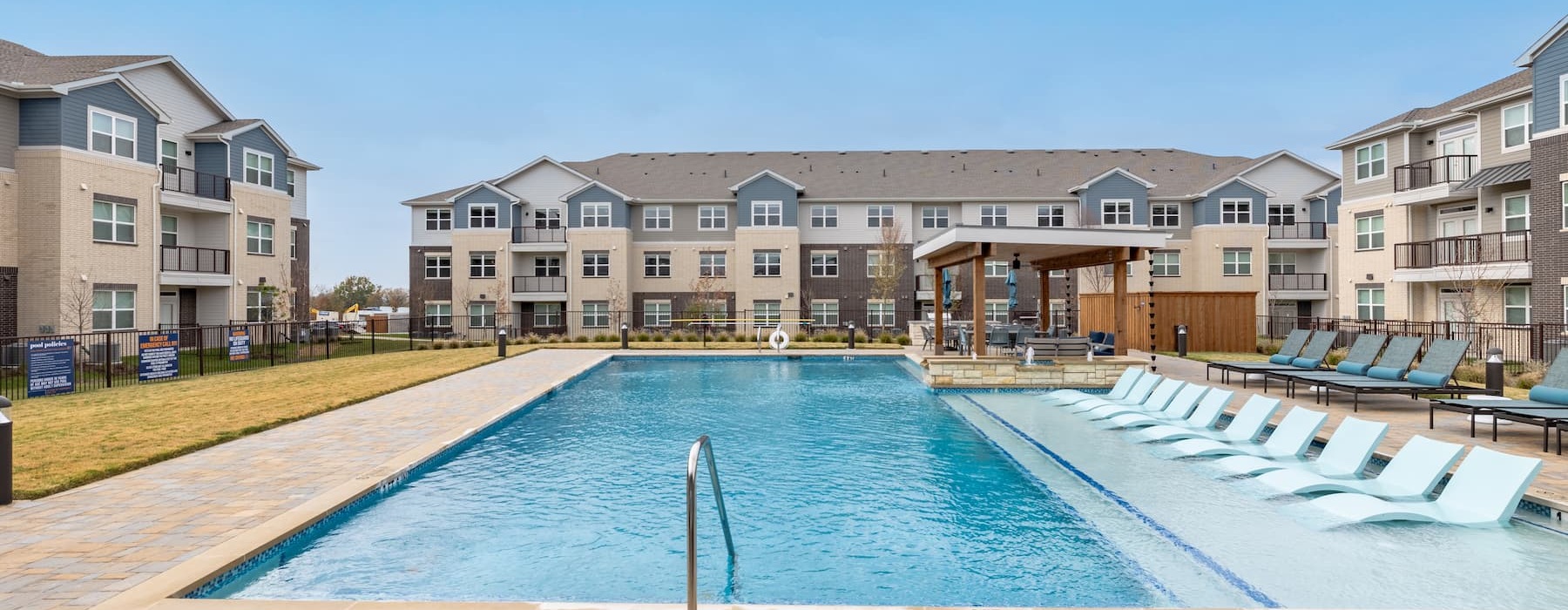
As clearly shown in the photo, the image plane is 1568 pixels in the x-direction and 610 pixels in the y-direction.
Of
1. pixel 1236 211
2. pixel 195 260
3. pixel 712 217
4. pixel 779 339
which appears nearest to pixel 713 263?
pixel 712 217

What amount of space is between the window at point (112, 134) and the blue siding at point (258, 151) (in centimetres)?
470

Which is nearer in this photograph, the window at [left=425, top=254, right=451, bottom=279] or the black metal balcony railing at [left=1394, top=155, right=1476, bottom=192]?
the black metal balcony railing at [left=1394, top=155, right=1476, bottom=192]

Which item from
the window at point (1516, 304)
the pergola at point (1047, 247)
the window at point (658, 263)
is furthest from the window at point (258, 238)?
the window at point (1516, 304)

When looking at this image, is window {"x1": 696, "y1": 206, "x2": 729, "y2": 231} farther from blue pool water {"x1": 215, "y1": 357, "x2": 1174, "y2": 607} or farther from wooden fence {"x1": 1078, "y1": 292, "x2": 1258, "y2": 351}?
blue pool water {"x1": 215, "y1": 357, "x2": 1174, "y2": 607}

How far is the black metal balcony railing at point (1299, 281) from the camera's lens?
137 ft

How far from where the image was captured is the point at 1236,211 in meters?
42.2

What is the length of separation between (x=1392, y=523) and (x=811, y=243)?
36.6m

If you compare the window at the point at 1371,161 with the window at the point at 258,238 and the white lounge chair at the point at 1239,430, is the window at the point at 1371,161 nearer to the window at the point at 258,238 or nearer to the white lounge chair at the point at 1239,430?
the white lounge chair at the point at 1239,430

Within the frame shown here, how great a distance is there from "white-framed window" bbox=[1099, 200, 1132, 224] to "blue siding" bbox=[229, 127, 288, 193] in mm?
38759

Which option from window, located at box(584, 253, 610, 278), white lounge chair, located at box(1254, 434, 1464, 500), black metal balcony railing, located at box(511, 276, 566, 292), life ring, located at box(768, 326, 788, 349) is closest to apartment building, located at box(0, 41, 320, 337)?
black metal balcony railing, located at box(511, 276, 566, 292)

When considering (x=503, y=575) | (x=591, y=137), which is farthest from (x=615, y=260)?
(x=503, y=575)

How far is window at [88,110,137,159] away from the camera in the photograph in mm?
24623

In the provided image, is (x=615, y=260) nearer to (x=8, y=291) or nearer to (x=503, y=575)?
(x=8, y=291)

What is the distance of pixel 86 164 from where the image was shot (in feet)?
79.8
